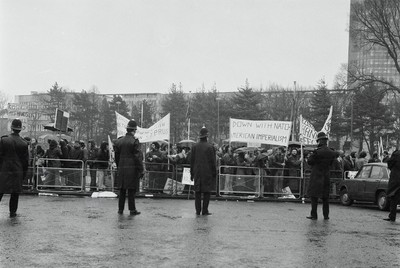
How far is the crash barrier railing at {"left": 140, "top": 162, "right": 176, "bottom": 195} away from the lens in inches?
748

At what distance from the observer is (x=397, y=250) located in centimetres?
866

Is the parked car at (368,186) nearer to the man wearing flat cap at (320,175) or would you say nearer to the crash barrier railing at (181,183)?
the man wearing flat cap at (320,175)

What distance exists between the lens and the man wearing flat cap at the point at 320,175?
12930 millimetres

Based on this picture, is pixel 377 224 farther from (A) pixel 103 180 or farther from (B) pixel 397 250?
(A) pixel 103 180

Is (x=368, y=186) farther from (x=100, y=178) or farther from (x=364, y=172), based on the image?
(x=100, y=178)

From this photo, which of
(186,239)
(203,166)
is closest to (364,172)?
(203,166)

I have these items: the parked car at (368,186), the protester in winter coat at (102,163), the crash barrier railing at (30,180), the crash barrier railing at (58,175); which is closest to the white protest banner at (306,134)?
the parked car at (368,186)

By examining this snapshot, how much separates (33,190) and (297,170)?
8.76 metres

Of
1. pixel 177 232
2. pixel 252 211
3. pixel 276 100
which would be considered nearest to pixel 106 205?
pixel 252 211

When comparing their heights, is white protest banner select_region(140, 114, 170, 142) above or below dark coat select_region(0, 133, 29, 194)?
above

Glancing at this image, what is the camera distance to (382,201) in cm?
1723

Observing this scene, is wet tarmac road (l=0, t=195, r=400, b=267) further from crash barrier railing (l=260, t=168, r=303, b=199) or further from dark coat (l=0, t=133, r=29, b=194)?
crash barrier railing (l=260, t=168, r=303, b=199)

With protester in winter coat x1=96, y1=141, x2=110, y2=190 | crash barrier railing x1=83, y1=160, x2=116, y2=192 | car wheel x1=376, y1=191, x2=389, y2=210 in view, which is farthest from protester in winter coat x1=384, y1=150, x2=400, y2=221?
protester in winter coat x1=96, y1=141, x2=110, y2=190

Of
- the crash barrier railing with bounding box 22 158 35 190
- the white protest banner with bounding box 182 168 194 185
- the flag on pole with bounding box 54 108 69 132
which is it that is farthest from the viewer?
the flag on pole with bounding box 54 108 69 132
